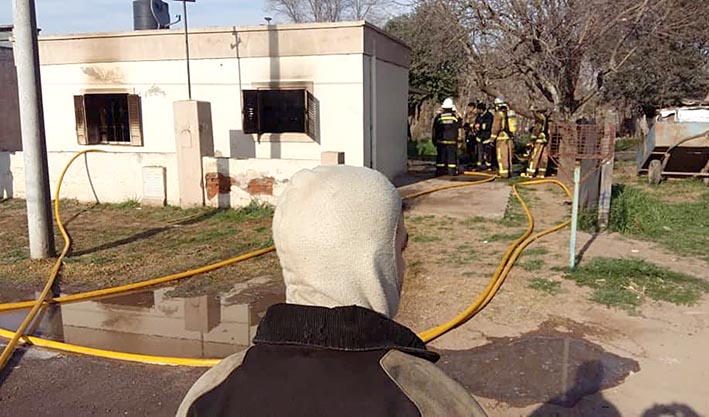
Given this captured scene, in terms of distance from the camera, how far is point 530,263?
662 cm

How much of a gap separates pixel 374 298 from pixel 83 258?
22.2 feet

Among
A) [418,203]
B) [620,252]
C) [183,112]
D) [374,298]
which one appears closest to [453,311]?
[620,252]

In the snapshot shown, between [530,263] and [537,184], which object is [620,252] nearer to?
[530,263]

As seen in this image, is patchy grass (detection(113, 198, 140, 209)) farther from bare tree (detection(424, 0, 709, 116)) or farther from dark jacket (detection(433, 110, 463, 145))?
bare tree (detection(424, 0, 709, 116))

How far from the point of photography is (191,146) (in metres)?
9.95

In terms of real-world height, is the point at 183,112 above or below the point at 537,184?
above

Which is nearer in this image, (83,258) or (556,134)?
(83,258)

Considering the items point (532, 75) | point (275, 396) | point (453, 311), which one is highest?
point (532, 75)

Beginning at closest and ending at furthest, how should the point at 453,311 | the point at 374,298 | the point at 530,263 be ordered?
1. the point at 374,298
2. the point at 453,311
3. the point at 530,263

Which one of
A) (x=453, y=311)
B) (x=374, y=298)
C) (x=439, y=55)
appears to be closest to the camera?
(x=374, y=298)

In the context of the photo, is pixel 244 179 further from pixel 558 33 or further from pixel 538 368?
pixel 558 33

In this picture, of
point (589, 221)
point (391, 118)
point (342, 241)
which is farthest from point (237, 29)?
point (342, 241)

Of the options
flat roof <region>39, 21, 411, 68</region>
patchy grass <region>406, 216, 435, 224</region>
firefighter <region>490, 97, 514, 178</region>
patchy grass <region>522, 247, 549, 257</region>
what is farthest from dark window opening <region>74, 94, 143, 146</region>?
patchy grass <region>522, 247, 549, 257</region>

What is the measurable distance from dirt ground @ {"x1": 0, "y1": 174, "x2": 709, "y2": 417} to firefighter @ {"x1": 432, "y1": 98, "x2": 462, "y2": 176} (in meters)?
5.70
